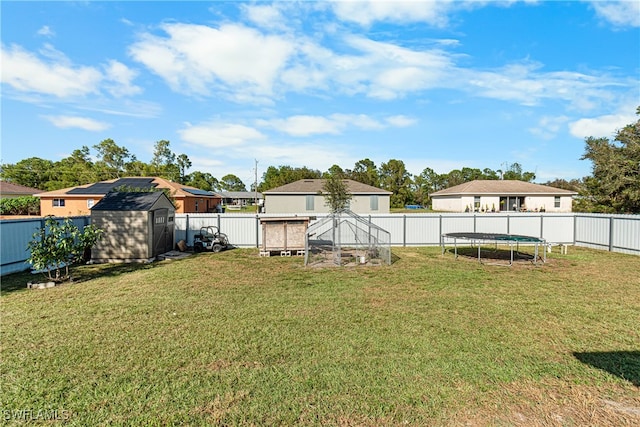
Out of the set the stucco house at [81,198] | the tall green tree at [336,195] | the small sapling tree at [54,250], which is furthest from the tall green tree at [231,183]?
the small sapling tree at [54,250]

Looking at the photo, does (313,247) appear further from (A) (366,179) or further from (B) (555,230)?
(A) (366,179)

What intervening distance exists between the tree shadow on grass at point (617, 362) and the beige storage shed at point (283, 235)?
32.9 ft

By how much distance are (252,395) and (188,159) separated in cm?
7520

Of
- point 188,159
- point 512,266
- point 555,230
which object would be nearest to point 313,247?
point 512,266

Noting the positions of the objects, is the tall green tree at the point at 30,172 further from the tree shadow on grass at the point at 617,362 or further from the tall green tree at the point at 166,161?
the tree shadow on grass at the point at 617,362

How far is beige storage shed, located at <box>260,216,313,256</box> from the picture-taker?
13289 millimetres

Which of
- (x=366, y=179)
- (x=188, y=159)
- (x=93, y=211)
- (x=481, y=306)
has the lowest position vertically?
(x=481, y=306)

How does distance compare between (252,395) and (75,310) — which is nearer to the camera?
(252,395)

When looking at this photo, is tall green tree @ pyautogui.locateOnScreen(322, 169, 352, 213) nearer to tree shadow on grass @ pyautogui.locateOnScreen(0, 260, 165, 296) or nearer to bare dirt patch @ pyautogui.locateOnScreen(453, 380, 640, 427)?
tree shadow on grass @ pyautogui.locateOnScreen(0, 260, 165, 296)

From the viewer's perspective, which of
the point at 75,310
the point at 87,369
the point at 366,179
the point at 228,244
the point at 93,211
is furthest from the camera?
the point at 366,179

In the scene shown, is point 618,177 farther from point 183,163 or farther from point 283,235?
point 183,163

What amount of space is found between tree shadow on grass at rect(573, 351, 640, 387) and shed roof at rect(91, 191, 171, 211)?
12626mm

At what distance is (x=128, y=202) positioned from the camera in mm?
12391

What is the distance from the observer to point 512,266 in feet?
35.3
